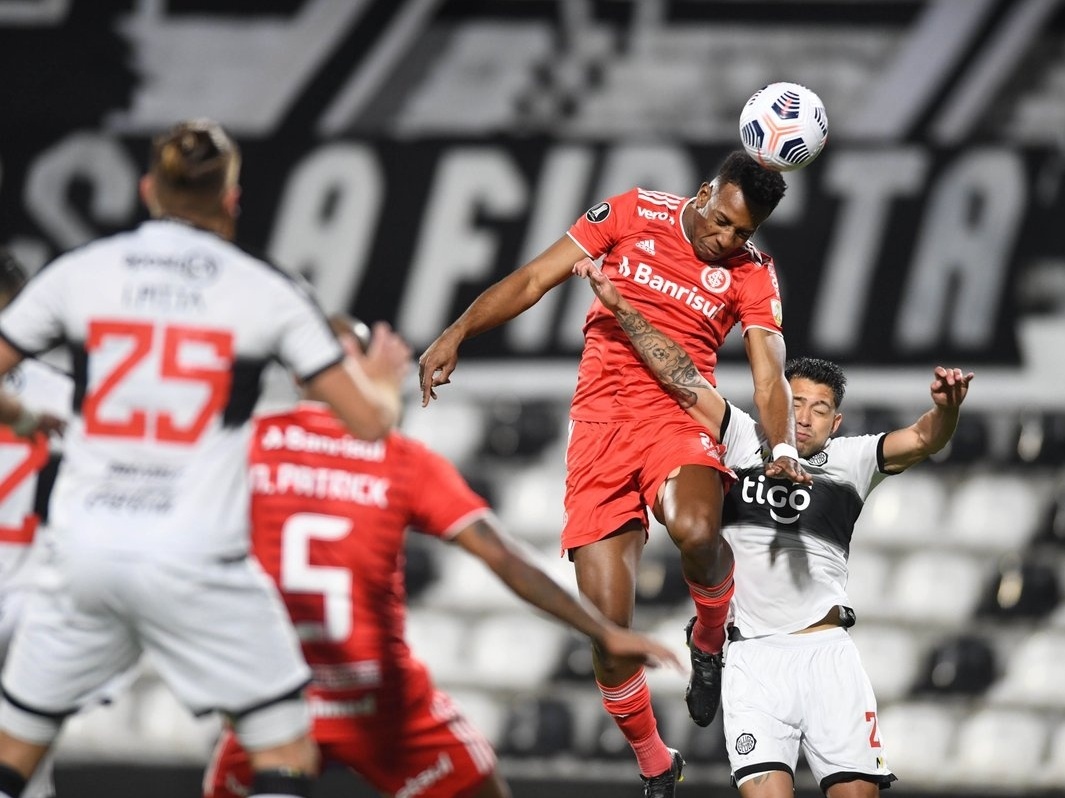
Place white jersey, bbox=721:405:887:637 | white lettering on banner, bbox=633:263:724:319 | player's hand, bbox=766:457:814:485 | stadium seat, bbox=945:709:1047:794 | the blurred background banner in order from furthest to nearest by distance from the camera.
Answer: the blurred background banner, stadium seat, bbox=945:709:1047:794, white lettering on banner, bbox=633:263:724:319, white jersey, bbox=721:405:887:637, player's hand, bbox=766:457:814:485

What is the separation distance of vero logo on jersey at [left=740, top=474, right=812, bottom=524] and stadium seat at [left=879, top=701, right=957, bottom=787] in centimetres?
382

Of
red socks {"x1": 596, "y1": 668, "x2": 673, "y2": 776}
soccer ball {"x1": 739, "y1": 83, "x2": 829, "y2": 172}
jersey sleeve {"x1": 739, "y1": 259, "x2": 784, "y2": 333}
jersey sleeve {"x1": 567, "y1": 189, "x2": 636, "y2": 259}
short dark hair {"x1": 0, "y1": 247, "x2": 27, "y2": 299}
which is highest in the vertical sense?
soccer ball {"x1": 739, "y1": 83, "x2": 829, "y2": 172}

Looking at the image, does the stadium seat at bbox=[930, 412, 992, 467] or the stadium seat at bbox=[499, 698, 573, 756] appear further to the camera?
the stadium seat at bbox=[930, 412, 992, 467]

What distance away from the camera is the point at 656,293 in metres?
5.09

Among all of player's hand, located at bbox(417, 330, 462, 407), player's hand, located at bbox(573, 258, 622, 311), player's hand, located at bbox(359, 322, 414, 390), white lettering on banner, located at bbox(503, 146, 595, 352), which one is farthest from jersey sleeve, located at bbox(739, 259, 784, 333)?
white lettering on banner, located at bbox(503, 146, 595, 352)

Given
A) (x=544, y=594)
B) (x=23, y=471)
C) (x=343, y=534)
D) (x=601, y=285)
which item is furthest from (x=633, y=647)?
(x=23, y=471)

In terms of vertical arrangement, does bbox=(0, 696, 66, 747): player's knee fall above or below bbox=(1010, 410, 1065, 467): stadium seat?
below

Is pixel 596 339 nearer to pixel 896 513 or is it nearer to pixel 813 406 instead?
pixel 813 406

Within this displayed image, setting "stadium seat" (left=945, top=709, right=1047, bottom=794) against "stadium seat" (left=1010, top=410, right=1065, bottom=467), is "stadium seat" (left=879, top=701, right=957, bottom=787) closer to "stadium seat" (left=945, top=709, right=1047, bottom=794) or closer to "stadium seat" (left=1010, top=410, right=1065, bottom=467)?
"stadium seat" (left=945, top=709, right=1047, bottom=794)

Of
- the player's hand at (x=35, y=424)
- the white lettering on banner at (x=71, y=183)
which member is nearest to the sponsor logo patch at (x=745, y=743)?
the player's hand at (x=35, y=424)

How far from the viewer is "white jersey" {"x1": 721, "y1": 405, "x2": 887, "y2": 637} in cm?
484

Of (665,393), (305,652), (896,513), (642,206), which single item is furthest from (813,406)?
(896,513)

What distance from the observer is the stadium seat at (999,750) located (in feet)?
27.2

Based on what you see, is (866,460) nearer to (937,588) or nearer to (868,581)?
(868,581)
